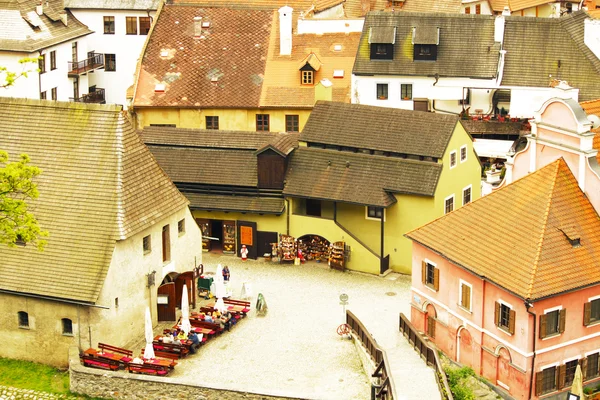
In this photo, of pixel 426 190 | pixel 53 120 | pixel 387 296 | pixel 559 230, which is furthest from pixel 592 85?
pixel 53 120

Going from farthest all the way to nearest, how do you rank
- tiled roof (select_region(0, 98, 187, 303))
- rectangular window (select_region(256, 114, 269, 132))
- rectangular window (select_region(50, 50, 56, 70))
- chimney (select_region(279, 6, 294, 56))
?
rectangular window (select_region(50, 50, 56, 70)) < chimney (select_region(279, 6, 294, 56)) < rectangular window (select_region(256, 114, 269, 132)) < tiled roof (select_region(0, 98, 187, 303))

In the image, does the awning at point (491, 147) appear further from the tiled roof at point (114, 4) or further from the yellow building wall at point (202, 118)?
the tiled roof at point (114, 4)

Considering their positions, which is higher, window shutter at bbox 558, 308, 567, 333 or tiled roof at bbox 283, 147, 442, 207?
tiled roof at bbox 283, 147, 442, 207

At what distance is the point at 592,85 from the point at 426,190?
18.6m

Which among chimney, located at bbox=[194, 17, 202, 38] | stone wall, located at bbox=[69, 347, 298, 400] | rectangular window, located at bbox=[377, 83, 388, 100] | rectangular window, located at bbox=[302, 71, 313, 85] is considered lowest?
stone wall, located at bbox=[69, 347, 298, 400]

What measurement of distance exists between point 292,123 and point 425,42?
10331 millimetres

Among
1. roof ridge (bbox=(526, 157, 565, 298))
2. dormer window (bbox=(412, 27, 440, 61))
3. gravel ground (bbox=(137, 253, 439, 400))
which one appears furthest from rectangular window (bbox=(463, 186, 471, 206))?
roof ridge (bbox=(526, 157, 565, 298))

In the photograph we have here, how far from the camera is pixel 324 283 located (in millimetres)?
80750

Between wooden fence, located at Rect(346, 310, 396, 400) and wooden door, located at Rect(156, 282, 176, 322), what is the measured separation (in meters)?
9.02

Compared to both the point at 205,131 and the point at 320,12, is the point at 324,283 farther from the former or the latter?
the point at 320,12

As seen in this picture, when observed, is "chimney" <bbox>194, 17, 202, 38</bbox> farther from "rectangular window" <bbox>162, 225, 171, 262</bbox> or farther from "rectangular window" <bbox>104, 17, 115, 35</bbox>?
"rectangular window" <bbox>162, 225, 171, 262</bbox>

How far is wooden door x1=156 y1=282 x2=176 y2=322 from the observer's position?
7406 cm

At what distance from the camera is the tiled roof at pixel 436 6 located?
114812 millimetres

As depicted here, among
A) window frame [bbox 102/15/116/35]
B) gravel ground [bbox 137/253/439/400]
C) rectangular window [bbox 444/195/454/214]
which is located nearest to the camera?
gravel ground [bbox 137/253/439/400]
